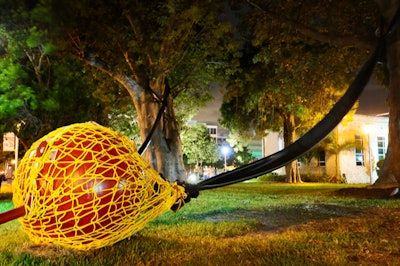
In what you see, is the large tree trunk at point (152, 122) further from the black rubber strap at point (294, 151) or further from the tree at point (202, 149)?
the tree at point (202, 149)

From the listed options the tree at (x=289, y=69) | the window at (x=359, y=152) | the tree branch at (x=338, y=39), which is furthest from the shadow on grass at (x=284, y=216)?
the window at (x=359, y=152)

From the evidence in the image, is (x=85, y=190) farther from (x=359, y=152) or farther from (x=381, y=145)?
(x=381, y=145)

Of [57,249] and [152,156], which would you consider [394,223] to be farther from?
[152,156]

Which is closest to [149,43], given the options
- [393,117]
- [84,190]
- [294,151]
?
[393,117]

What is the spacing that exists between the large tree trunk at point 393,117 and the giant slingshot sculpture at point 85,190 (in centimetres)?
897

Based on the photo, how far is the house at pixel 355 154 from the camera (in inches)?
1210

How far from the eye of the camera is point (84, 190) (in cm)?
314

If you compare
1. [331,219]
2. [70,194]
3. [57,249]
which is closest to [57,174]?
[70,194]

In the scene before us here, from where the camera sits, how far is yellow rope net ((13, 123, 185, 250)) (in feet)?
10.2

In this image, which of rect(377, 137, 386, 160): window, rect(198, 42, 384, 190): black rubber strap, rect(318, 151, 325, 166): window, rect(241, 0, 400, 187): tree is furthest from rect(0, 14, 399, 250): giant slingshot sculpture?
rect(377, 137, 386, 160): window

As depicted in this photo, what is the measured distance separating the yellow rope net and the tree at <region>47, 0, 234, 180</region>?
9.50 m

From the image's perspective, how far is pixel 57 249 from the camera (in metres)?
4.07

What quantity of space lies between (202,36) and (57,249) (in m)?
12.1

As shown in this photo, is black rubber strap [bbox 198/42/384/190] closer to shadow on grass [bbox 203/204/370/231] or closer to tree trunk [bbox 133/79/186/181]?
shadow on grass [bbox 203/204/370/231]
